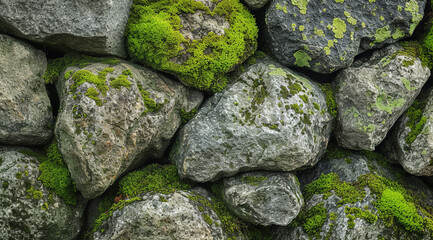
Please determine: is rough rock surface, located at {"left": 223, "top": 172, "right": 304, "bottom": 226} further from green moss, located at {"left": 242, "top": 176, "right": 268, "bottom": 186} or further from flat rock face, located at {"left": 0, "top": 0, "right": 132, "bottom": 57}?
flat rock face, located at {"left": 0, "top": 0, "right": 132, "bottom": 57}

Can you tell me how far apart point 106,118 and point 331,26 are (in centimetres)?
405

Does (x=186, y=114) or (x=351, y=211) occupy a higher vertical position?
(x=351, y=211)

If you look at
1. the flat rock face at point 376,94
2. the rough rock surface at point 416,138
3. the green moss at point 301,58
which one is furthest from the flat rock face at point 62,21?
the rough rock surface at point 416,138

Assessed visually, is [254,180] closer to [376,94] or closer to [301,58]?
[301,58]

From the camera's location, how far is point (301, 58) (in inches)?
229

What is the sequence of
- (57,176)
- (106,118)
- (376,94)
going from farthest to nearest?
(376,94)
(57,176)
(106,118)

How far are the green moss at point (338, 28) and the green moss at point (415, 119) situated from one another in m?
1.96

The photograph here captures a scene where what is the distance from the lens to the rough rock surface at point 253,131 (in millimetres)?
5258

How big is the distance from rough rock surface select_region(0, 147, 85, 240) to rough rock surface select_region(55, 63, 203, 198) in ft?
1.64

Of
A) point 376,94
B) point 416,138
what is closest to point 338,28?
point 376,94

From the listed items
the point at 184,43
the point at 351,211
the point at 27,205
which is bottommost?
the point at 27,205

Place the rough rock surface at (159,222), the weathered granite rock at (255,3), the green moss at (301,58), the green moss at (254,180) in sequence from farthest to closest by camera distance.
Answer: the weathered granite rock at (255,3) < the green moss at (301,58) < the green moss at (254,180) < the rough rock surface at (159,222)

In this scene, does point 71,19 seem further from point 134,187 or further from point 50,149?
point 134,187

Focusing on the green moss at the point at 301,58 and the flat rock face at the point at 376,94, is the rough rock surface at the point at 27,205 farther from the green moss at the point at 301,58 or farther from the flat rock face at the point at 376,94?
the flat rock face at the point at 376,94
